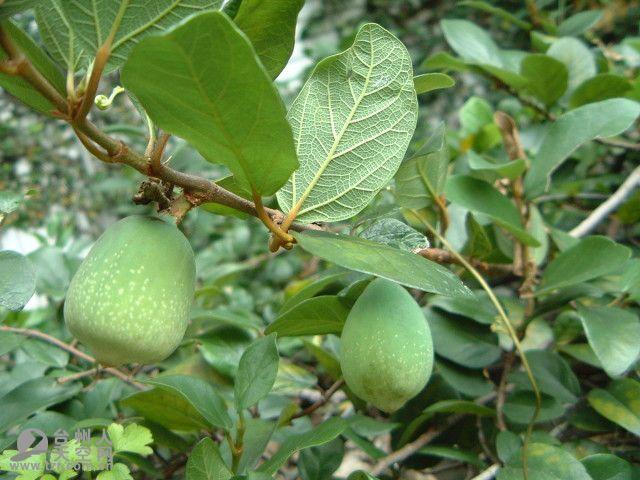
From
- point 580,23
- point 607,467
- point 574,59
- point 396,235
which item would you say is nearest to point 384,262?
point 396,235

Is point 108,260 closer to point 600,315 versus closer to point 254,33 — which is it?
point 254,33

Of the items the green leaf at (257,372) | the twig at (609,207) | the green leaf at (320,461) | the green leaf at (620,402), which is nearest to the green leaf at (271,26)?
the green leaf at (257,372)

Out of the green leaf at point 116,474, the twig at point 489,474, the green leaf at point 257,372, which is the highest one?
the green leaf at point 257,372

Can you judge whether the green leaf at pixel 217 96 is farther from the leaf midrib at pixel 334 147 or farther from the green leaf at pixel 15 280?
the green leaf at pixel 15 280

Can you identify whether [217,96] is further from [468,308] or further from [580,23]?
[580,23]

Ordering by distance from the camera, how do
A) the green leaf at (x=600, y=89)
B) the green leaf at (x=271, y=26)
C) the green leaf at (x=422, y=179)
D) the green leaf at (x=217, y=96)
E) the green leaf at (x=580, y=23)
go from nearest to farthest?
the green leaf at (x=217, y=96)
the green leaf at (x=271, y=26)
the green leaf at (x=422, y=179)
the green leaf at (x=600, y=89)
the green leaf at (x=580, y=23)

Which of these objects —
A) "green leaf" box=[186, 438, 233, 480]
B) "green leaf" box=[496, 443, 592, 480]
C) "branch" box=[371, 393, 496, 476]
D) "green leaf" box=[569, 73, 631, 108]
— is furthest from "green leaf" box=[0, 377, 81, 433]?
"green leaf" box=[569, 73, 631, 108]
